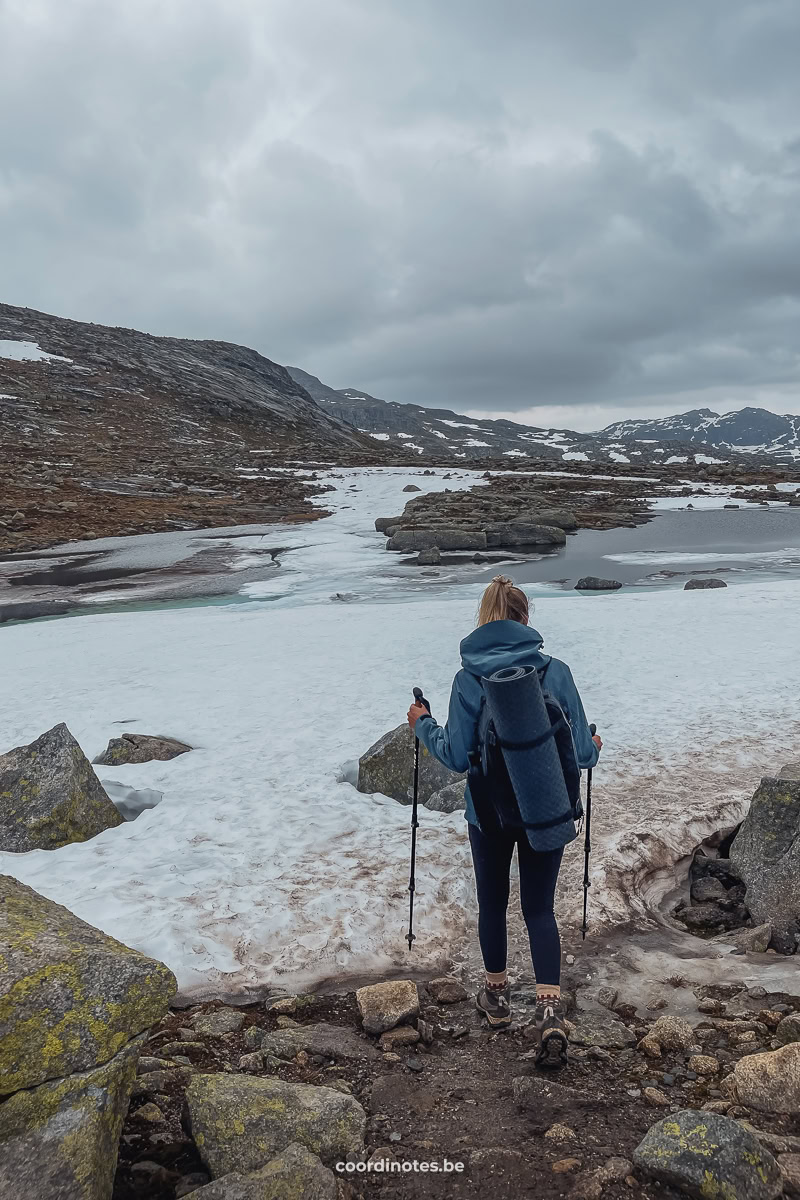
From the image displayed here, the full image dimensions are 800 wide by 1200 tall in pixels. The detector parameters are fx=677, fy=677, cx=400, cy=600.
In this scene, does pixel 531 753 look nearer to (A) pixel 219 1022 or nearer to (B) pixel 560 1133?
(B) pixel 560 1133

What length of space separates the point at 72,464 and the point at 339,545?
122 ft

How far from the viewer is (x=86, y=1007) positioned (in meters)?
3.13

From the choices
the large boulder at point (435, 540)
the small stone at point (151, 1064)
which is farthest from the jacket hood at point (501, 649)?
the large boulder at point (435, 540)

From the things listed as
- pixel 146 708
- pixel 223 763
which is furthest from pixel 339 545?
pixel 223 763

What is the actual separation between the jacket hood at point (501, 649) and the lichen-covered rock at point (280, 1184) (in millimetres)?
2458

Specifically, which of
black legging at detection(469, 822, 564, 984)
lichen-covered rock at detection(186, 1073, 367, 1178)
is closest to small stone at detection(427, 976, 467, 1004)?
black legging at detection(469, 822, 564, 984)

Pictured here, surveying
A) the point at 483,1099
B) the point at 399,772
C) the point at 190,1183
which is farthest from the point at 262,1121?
the point at 399,772

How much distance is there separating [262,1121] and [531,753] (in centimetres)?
228

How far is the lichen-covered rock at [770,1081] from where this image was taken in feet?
11.9

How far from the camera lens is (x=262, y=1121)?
3316 mm

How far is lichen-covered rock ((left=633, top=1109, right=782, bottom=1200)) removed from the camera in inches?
113

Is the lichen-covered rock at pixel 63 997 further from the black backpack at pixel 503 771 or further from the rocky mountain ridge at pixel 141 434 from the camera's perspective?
the rocky mountain ridge at pixel 141 434

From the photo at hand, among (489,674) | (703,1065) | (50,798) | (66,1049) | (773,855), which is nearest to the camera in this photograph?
(66,1049)

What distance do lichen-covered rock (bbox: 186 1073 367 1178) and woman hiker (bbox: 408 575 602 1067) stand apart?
4.30 feet
